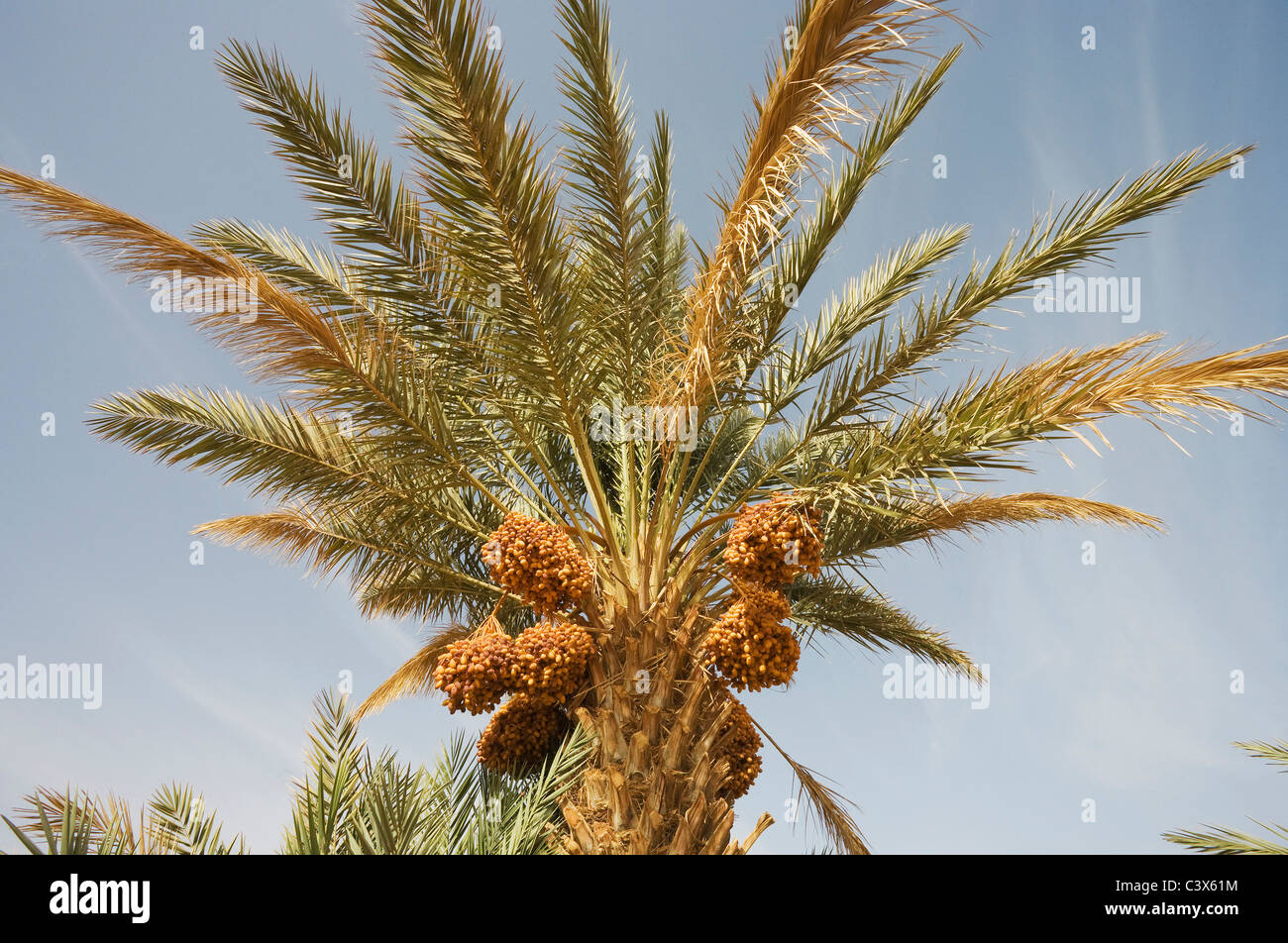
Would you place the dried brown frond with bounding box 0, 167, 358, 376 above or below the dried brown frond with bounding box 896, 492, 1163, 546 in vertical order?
above

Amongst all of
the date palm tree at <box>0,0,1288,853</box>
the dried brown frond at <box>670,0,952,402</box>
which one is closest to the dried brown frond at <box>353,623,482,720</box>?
the date palm tree at <box>0,0,1288,853</box>

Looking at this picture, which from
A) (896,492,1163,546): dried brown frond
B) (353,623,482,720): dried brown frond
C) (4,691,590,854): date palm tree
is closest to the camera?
(4,691,590,854): date palm tree

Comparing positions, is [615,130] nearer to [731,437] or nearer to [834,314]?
[834,314]

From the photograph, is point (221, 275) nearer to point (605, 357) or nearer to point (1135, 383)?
point (605, 357)

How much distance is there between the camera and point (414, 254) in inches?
236

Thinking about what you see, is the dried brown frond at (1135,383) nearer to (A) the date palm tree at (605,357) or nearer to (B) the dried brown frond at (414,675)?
(A) the date palm tree at (605,357)

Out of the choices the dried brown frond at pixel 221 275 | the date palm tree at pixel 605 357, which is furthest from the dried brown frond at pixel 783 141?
the dried brown frond at pixel 221 275

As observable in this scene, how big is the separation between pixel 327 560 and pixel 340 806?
351 centimetres

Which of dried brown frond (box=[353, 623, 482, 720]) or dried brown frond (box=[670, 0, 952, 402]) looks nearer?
dried brown frond (box=[670, 0, 952, 402])

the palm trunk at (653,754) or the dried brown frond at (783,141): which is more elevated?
the dried brown frond at (783,141)

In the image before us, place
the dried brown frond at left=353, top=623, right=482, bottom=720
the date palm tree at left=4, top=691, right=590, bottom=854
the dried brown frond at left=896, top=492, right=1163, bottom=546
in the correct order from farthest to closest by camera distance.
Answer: the dried brown frond at left=353, top=623, right=482, bottom=720, the dried brown frond at left=896, top=492, right=1163, bottom=546, the date palm tree at left=4, top=691, right=590, bottom=854

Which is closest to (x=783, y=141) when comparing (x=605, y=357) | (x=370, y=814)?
(x=605, y=357)

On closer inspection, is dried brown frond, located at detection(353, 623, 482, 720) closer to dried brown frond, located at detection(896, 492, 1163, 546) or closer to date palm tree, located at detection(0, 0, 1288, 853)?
date palm tree, located at detection(0, 0, 1288, 853)
